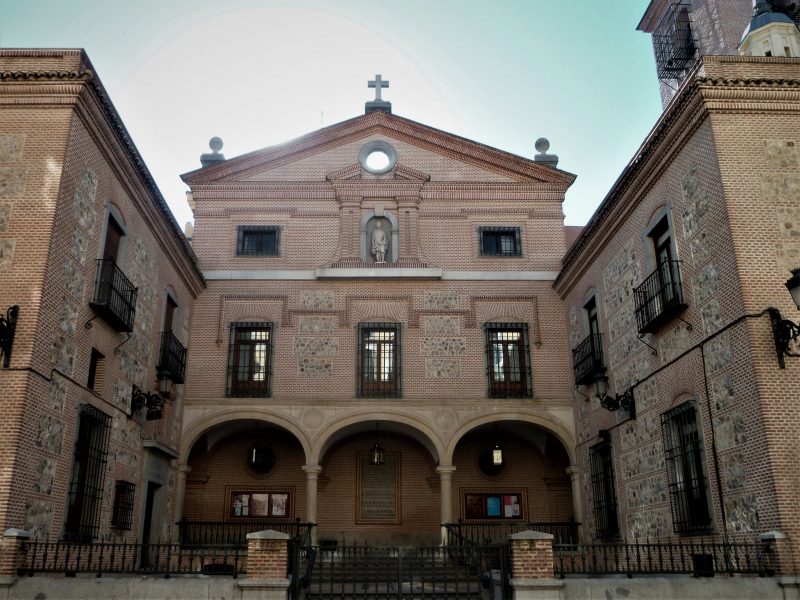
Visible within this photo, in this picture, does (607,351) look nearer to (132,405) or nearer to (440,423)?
(440,423)

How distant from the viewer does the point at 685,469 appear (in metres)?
12.5

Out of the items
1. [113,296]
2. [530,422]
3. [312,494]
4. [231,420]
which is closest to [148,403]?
[113,296]

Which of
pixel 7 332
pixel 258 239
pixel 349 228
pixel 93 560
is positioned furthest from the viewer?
pixel 258 239

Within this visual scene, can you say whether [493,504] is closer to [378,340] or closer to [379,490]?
[379,490]

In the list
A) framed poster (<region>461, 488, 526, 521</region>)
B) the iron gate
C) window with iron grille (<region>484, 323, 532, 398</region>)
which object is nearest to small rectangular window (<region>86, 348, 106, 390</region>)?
the iron gate

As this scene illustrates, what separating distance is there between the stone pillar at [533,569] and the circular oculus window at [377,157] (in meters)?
13.3

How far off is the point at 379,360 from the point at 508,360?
3.39 m

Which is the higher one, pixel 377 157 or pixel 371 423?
pixel 377 157

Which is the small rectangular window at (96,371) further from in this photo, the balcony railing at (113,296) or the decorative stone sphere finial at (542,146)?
the decorative stone sphere finial at (542,146)

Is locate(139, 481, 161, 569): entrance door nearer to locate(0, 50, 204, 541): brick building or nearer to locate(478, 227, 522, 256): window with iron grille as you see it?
locate(0, 50, 204, 541): brick building

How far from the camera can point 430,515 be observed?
1981cm

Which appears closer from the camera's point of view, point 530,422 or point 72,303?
point 72,303

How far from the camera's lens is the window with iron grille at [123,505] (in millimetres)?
14205

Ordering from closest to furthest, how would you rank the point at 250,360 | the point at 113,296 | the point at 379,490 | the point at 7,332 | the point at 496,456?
the point at 7,332 < the point at 113,296 < the point at 250,360 < the point at 496,456 < the point at 379,490
